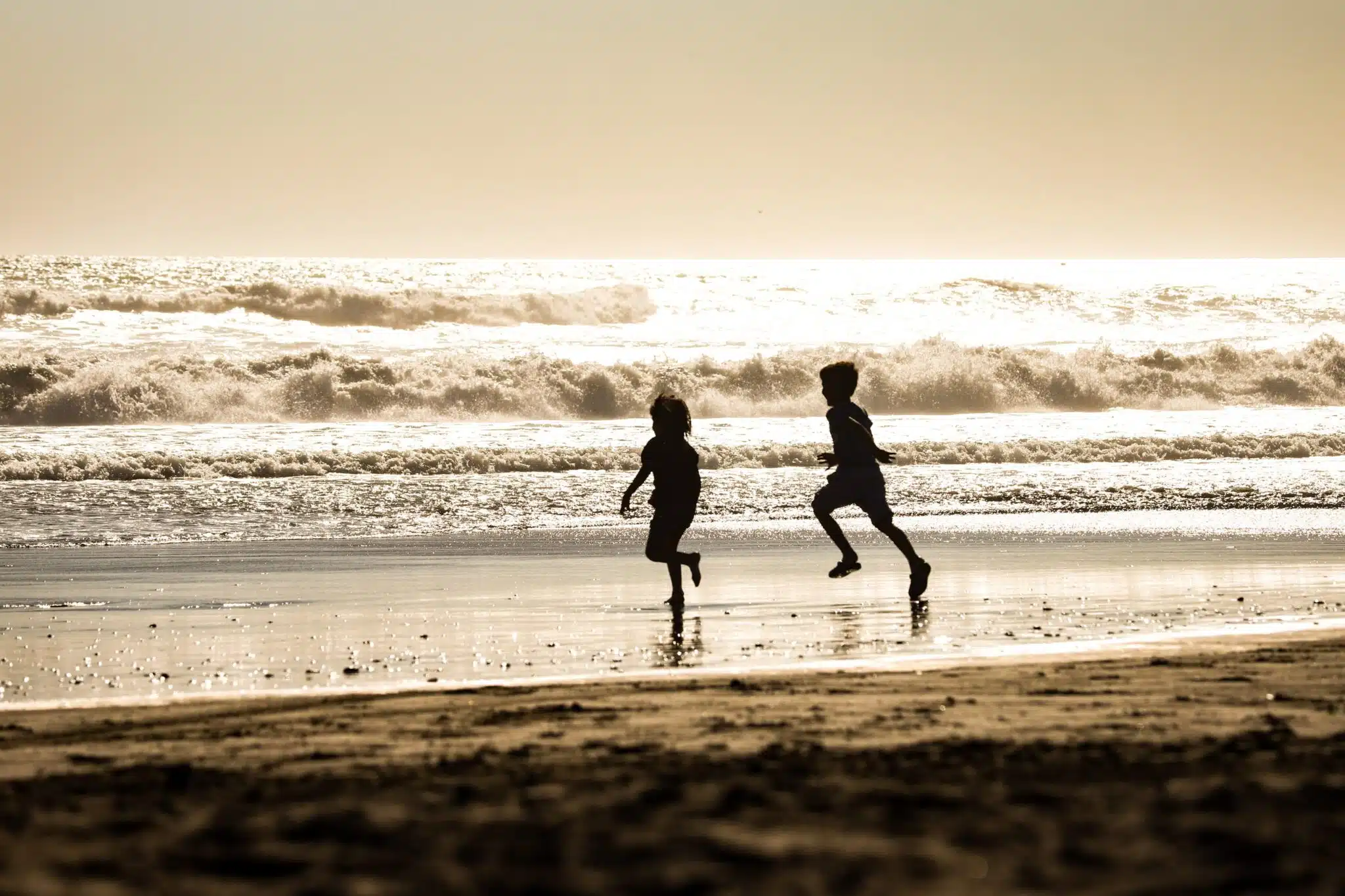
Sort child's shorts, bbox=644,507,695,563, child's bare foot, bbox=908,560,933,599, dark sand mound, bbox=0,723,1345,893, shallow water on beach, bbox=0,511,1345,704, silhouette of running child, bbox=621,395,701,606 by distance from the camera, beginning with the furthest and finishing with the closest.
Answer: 1. silhouette of running child, bbox=621,395,701,606
2. child's shorts, bbox=644,507,695,563
3. child's bare foot, bbox=908,560,933,599
4. shallow water on beach, bbox=0,511,1345,704
5. dark sand mound, bbox=0,723,1345,893

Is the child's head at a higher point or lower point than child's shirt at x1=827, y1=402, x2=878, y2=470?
higher

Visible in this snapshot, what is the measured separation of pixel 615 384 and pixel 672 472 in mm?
28060

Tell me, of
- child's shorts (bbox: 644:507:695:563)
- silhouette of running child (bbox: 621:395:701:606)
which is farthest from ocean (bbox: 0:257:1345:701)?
silhouette of running child (bbox: 621:395:701:606)

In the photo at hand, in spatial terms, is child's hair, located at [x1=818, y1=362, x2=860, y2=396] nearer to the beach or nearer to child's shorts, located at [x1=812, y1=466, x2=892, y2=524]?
child's shorts, located at [x1=812, y1=466, x2=892, y2=524]

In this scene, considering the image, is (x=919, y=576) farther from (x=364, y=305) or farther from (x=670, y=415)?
(x=364, y=305)

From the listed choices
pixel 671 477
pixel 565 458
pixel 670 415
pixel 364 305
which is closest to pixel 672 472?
pixel 671 477

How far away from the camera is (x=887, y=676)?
7.04 meters

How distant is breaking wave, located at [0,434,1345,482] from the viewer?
75.2ft

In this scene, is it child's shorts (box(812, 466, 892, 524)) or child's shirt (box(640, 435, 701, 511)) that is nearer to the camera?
child's shirt (box(640, 435, 701, 511))

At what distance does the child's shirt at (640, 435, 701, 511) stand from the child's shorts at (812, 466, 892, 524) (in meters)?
0.94

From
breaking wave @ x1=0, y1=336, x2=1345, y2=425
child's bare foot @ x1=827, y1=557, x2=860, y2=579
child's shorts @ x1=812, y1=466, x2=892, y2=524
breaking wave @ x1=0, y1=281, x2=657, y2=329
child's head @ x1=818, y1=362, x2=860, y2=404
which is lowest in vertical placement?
child's bare foot @ x1=827, y1=557, x2=860, y2=579

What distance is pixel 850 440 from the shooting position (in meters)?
11.6

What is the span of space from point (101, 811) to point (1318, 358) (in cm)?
4480

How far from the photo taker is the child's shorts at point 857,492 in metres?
11.5
